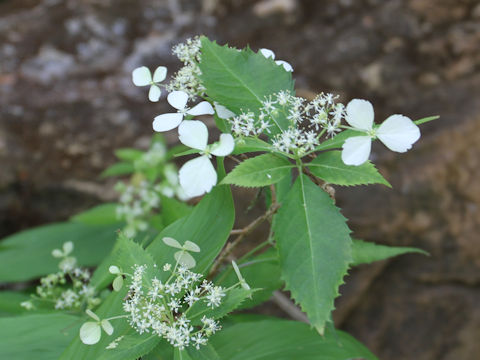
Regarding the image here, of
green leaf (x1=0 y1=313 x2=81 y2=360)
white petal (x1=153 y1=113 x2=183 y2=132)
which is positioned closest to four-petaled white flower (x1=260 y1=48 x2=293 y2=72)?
white petal (x1=153 y1=113 x2=183 y2=132)

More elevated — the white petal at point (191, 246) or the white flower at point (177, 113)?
the white flower at point (177, 113)

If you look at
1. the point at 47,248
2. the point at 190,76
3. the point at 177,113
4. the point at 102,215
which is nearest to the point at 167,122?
the point at 177,113

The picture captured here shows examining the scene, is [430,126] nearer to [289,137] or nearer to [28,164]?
[289,137]

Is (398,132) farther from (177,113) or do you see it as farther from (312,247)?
(177,113)

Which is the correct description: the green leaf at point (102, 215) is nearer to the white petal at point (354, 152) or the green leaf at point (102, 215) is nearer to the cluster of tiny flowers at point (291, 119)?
the cluster of tiny flowers at point (291, 119)

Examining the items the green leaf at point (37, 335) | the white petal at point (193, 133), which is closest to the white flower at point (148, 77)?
the white petal at point (193, 133)

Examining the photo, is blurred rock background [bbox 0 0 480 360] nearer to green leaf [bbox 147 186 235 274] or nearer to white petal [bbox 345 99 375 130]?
green leaf [bbox 147 186 235 274]
